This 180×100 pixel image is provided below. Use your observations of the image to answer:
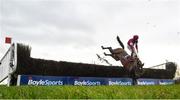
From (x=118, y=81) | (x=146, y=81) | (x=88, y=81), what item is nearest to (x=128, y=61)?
(x=88, y=81)

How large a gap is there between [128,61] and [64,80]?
4.41 metres

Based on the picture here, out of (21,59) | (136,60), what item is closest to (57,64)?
(21,59)

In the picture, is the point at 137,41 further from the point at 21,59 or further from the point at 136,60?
the point at 21,59

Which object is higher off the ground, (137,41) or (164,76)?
(137,41)

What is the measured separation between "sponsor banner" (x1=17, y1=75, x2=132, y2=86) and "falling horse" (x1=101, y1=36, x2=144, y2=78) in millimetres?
2947

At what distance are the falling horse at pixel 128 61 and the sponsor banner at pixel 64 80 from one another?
295cm

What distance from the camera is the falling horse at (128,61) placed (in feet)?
60.0

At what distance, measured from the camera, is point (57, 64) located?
2166 centimetres

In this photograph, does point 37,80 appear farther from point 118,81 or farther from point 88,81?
point 118,81

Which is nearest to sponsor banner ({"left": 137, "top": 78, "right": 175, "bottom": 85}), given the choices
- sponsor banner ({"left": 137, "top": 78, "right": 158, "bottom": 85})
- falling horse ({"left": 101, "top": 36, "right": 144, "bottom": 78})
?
sponsor banner ({"left": 137, "top": 78, "right": 158, "bottom": 85})

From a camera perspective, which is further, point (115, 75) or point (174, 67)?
point (174, 67)

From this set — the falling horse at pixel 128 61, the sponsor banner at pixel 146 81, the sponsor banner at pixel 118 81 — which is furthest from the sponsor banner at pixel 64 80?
the falling horse at pixel 128 61

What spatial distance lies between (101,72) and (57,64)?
4.11 meters

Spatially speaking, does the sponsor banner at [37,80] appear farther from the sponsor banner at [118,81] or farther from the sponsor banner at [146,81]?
the sponsor banner at [146,81]
